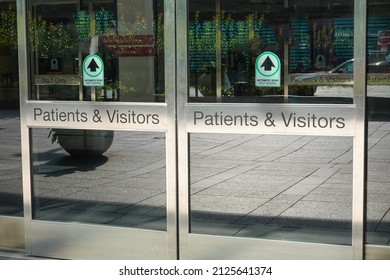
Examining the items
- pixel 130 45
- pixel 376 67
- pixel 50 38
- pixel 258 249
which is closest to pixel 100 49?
pixel 130 45

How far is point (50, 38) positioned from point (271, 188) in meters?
2.34

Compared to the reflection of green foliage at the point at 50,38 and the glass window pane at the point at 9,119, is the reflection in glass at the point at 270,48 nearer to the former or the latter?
the reflection of green foliage at the point at 50,38

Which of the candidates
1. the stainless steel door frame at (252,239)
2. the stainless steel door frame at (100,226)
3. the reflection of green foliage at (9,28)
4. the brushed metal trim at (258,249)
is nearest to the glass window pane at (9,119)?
the reflection of green foliage at (9,28)

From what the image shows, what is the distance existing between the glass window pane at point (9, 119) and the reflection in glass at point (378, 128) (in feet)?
10.0

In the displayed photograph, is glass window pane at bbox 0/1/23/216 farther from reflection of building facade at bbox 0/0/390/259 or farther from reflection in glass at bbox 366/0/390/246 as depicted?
reflection in glass at bbox 366/0/390/246

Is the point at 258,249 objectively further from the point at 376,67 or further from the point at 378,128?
the point at 376,67

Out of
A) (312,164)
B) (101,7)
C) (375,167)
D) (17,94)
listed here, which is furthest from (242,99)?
(17,94)

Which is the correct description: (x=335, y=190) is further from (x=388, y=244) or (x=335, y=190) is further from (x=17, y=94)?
(x=17, y=94)

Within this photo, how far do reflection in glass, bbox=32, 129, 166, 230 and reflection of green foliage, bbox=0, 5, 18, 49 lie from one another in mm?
893

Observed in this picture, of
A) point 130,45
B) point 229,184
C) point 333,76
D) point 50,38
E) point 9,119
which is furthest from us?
point 9,119

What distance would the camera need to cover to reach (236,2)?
558 centimetres

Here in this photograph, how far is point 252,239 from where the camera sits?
18.2 ft

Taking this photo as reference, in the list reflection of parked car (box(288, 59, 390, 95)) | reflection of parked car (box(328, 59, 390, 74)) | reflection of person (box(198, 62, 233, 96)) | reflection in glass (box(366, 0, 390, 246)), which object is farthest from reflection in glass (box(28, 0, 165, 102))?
reflection in glass (box(366, 0, 390, 246))
